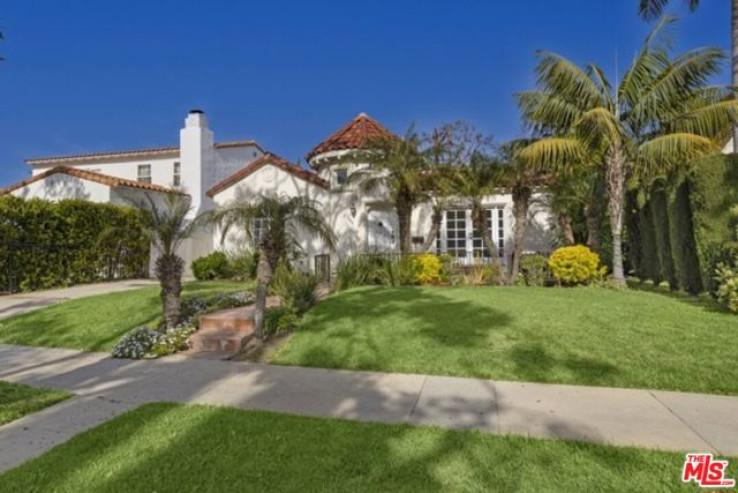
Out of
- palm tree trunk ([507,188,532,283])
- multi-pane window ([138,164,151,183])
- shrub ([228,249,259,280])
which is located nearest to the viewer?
palm tree trunk ([507,188,532,283])

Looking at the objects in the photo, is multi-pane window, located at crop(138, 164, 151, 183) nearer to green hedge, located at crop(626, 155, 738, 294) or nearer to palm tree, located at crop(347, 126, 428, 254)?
palm tree, located at crop(347, 126, 428, 254)

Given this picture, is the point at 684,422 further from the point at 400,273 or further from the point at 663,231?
the point at 663,231

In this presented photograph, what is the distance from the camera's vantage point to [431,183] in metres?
14.1

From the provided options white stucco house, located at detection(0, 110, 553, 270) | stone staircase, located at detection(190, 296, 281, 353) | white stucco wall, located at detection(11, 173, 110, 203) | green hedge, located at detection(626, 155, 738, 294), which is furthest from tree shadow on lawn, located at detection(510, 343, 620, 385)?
white stucco wall, located at detection(11, 173, 110, 203)

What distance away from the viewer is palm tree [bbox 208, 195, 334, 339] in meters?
7.67

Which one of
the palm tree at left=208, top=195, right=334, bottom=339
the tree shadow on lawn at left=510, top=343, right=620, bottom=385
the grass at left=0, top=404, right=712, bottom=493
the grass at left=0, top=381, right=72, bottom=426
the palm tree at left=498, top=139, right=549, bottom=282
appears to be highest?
the palm tree at left=498, top=139, right=549, bottom=282

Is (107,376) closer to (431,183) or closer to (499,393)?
(499,393)

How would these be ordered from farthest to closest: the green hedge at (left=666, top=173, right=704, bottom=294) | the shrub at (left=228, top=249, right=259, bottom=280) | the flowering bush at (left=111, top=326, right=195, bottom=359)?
the shrub at (left=228, top=249, right=259, bottom=280) → the green hedge at (left=666, top=173, right=704, bottom=294) → the flowering bush at (left=111, top=326, right=195, bottom=359)

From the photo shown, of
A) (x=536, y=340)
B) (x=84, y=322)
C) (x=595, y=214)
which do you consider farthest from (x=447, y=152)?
(x=84, y=322)

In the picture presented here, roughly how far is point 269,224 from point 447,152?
830cm

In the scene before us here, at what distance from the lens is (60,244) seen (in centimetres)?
1504

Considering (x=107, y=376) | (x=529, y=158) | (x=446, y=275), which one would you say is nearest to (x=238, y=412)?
(x=107, y=376)

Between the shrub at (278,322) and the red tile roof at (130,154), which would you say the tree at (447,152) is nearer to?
the shrub at (278,322)

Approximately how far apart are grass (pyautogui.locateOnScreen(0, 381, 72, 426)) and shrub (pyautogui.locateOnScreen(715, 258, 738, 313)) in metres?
11.2
